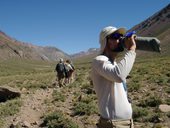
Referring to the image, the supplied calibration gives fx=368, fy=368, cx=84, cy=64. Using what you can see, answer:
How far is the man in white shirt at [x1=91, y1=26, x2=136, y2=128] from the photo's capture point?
13.6ft

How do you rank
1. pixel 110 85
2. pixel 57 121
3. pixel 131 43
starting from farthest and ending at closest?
1. pixel 57 121
2. pixel 110 85
3. pixel 131 43

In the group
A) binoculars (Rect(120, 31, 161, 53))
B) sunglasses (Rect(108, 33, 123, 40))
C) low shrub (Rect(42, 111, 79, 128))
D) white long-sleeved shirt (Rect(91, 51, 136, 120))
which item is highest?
sunglasses (Rect(108, 33, 123, 40))

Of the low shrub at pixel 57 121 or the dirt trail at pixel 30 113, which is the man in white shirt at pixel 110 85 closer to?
the low shrub at pixel 57 121

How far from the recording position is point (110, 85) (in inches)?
165

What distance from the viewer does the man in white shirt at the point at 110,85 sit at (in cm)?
416

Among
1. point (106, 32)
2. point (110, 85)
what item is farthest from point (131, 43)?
point (110, 85)

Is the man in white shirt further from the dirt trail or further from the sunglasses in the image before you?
the dirt trail

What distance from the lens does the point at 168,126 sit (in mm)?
9398

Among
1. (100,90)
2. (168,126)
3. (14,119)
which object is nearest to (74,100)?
(14,119)

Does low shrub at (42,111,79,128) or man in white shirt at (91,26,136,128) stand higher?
Result: man in white shirt at (91,26,136,128)

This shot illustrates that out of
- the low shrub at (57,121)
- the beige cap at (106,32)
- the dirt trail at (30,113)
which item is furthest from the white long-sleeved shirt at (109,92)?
the dirt trail at (30,113)

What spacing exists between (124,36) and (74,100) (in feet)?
35.6

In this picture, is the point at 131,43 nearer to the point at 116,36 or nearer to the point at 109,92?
the point at 116,36

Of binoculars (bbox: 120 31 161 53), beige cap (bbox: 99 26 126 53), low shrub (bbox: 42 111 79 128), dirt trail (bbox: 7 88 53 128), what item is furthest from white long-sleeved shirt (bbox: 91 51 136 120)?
dirt trail (bbox: 7 88 53 128)
